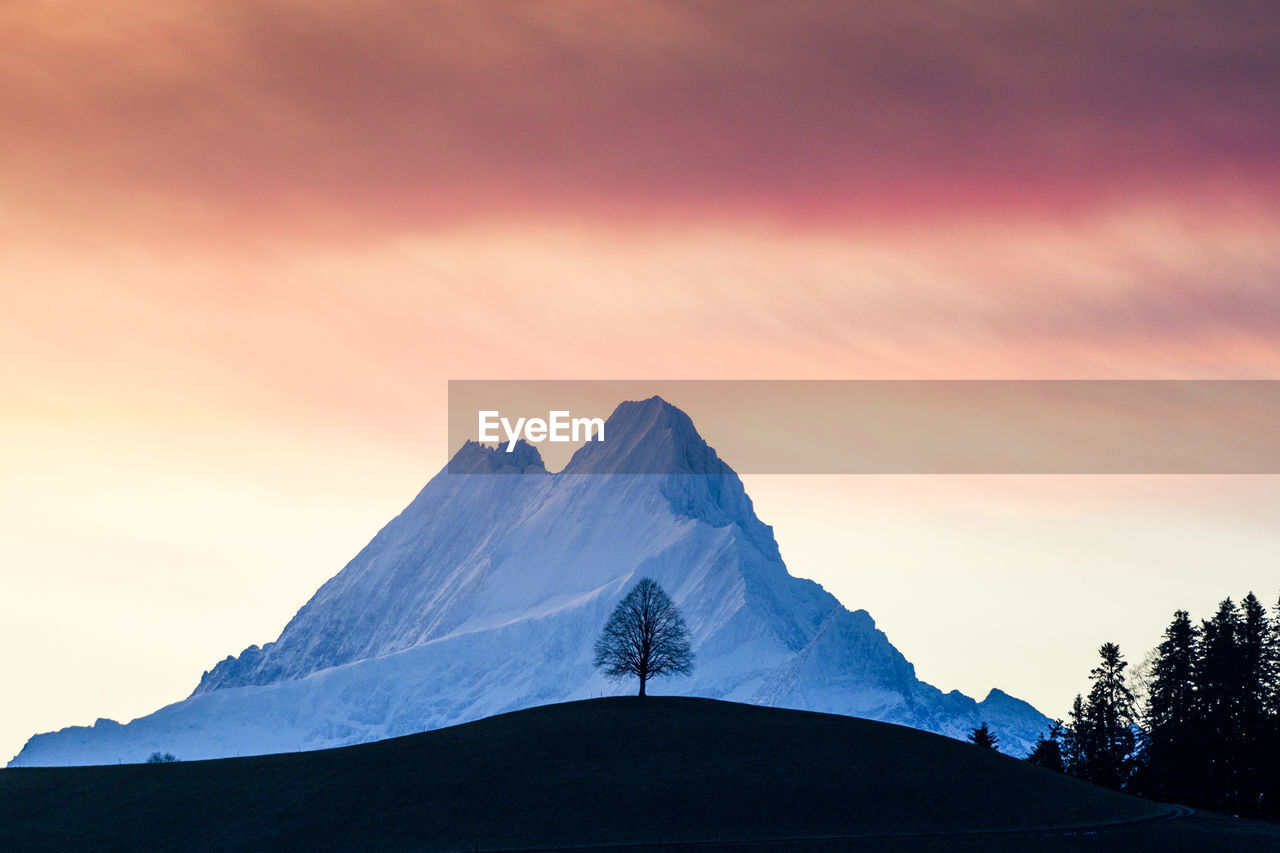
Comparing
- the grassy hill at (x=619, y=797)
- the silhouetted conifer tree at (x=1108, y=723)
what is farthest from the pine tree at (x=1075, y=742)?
the grassy hill at (x=619, y=797)

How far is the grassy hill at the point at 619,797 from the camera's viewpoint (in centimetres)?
8162

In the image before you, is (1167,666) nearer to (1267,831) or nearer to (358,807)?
(1267,831)

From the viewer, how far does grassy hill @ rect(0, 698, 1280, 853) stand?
81.6 meters

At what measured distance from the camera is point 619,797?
3509 inches

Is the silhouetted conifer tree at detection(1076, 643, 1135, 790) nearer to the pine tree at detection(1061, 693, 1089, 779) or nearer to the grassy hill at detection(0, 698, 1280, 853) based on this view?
the pine tree at detection(1061, 693, 1089, 779)

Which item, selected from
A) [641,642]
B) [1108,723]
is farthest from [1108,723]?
[641,642]

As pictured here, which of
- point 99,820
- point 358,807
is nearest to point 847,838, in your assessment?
point 358,807

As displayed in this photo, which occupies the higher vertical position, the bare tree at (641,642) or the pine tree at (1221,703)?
the bare tree at (641,642)

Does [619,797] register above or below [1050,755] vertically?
below

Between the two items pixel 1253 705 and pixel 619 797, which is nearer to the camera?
pixel 619 797

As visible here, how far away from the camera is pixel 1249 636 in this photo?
114 meters

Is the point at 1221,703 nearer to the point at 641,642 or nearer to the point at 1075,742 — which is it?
the point at 1075,742

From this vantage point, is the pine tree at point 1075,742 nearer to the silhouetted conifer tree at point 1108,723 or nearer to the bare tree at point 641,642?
the silhouetted conifer tree at point 1108,723

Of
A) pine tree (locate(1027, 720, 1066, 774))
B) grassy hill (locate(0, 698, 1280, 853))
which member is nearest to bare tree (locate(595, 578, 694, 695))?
grassy hill (locate(0, 698, 1280, 853))
